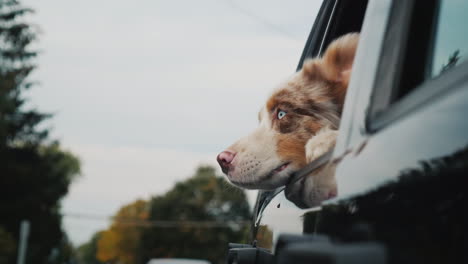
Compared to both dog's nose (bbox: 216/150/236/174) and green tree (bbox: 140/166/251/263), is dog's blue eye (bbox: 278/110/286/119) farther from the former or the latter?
green tree (bbox: 140/166/251/263)

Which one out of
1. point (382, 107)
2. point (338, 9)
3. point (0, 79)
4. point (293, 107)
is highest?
point (0, 79)

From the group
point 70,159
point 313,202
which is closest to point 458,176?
point 313,202

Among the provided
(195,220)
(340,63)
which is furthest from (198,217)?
(340,63)

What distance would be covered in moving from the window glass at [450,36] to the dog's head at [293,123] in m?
0.46

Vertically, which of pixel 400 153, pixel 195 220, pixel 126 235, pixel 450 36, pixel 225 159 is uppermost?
pixel 195 220

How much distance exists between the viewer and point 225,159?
83.7 inches

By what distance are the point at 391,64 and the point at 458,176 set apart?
51 cm

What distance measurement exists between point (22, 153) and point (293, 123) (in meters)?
50.8

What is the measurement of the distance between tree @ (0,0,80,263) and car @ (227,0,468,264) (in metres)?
41.8

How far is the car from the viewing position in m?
0.85

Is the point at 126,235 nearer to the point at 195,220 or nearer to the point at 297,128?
the point at 195,220

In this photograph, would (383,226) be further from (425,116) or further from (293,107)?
(293,107)

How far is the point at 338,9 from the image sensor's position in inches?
109

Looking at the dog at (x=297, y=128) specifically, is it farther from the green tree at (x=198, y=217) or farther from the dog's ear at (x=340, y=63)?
the green tree at (x=198, y=217)
